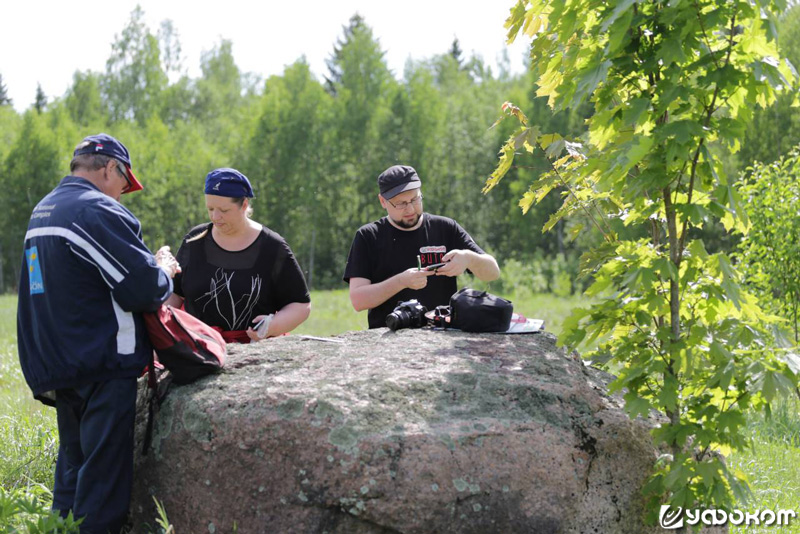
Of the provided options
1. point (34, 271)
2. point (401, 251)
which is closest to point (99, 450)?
point (34, 271)

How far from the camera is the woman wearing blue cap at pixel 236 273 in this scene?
465 cm

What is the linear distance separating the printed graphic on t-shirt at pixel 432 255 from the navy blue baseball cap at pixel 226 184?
1.15 metres

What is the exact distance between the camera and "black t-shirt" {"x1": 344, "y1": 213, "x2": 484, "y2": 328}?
16.5 ft

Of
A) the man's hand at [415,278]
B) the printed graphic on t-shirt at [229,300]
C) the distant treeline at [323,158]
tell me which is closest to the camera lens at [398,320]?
the man's hand at [415,278]

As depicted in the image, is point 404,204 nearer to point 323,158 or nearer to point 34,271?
point 34,271

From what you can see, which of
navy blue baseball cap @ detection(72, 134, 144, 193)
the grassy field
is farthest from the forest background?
navy blue baseball cap @ detection(72, 134, 144, 193)

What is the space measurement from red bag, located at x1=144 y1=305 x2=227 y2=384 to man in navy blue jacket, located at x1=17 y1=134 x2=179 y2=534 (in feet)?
0.27

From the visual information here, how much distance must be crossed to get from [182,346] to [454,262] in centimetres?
167

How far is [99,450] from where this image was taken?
3479mm

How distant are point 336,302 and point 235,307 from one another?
21.5m

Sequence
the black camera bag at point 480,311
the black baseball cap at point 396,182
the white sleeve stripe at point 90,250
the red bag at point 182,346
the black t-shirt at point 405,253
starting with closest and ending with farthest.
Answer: the white sleeve stripe at point 90,250 < the red bag at point 182,346 < the black camera bag at point 480,311 < the black baseball cap at point 396,182 < the black t-shirt at point 405,253

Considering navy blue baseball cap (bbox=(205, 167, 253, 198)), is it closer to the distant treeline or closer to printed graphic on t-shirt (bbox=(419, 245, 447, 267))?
printed graphic on t-shirt (bbox=(419, 245, 447, 267))

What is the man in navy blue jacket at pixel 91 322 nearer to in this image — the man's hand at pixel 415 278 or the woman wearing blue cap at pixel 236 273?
the woman wearing blue cap at pixel 236 273

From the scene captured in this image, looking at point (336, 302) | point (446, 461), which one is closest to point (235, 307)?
point (446, 461)
